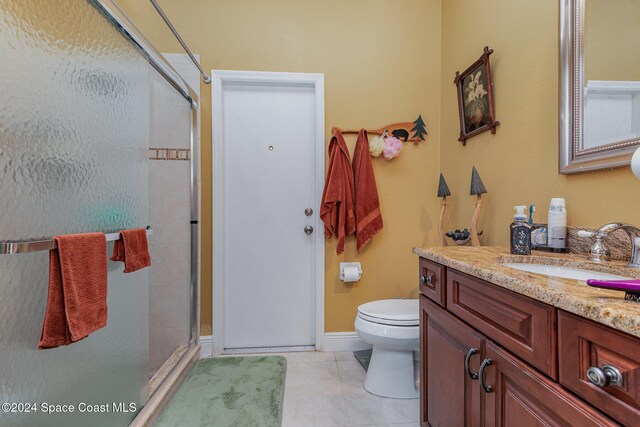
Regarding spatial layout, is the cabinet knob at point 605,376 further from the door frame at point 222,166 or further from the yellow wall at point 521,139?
the door frame at point 222,166

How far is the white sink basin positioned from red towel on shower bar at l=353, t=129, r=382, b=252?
1.06m

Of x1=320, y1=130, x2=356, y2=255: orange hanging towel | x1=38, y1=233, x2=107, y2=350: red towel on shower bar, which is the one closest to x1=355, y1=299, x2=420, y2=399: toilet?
x1=320, y1=130, x2=356, y2=255: orange hanging towel

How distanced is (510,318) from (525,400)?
7.0 inches

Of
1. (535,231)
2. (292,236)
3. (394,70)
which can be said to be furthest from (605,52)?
(292,236)

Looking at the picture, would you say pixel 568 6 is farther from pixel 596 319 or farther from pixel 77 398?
pixel 77 398

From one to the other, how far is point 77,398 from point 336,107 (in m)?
2.05

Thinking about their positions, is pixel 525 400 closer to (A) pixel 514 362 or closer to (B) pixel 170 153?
(A) pixel 514 362

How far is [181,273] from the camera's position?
6.56ft

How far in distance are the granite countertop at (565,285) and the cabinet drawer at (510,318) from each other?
0.03 metres

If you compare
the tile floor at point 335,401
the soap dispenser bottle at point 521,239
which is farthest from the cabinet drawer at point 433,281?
the tile floor at point 335,401

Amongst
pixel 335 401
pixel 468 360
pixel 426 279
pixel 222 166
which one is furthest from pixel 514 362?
pixel 222 166

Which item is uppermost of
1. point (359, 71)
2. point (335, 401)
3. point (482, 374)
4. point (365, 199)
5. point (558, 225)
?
point (359, 71)

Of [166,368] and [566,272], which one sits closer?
[566,272]

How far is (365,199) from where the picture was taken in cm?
205
